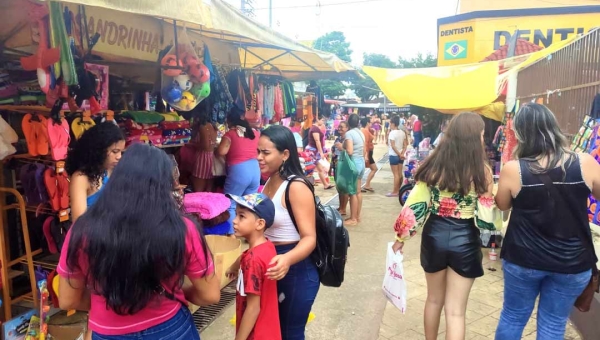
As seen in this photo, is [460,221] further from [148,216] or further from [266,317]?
[148,216]

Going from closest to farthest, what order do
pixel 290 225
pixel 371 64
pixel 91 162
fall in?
pixel 290 225
pixel 91 162
pixel 371 64

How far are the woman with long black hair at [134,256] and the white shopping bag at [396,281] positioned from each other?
5.28 ft

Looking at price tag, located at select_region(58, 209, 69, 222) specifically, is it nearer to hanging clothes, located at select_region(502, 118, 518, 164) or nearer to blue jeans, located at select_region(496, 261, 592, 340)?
blue jeans, located at select_region(496, 261, 592, 340)

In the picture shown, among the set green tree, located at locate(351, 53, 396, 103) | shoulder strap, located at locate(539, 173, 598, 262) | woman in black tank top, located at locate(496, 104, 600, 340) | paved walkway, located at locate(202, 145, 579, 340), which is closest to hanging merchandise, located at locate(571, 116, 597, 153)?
woman in black tank top, located at locate(496, 104, 600, 340)

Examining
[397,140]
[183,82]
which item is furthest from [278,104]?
[397,140]

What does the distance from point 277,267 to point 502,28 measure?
11515 mm

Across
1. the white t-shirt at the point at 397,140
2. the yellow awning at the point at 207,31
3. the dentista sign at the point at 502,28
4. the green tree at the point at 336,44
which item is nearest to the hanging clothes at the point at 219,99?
the yellow awning at the point at 207,31

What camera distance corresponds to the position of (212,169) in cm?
552

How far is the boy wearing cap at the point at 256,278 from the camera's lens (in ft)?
7.01

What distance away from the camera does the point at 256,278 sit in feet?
6.97

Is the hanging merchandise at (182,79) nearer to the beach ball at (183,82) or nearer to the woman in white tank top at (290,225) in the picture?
the beach ball at (183,82)

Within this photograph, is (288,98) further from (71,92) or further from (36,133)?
(36,133)

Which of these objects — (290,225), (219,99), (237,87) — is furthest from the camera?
(237,87)

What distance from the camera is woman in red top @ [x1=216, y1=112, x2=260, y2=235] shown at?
5.36 metres
